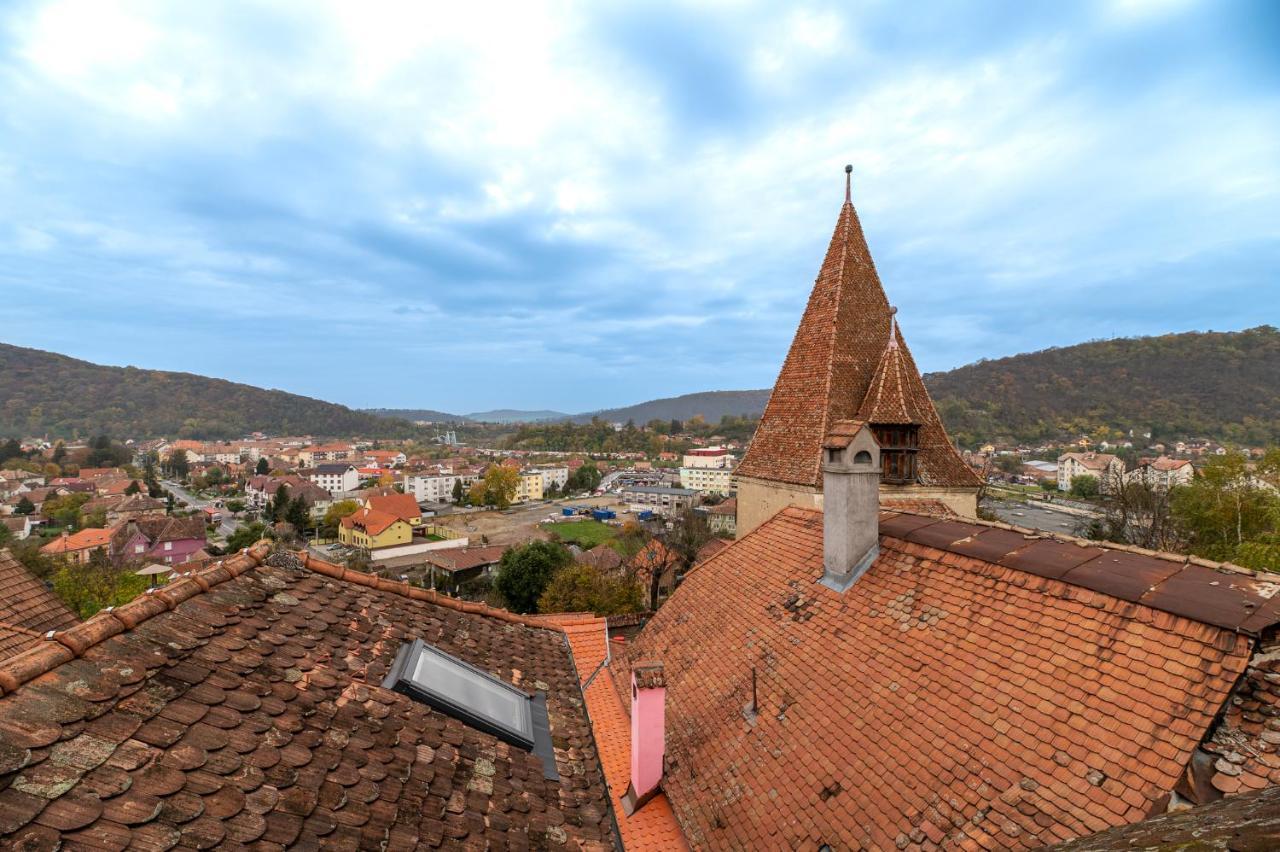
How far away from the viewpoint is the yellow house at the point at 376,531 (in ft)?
166

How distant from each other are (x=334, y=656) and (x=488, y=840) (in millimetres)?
1530

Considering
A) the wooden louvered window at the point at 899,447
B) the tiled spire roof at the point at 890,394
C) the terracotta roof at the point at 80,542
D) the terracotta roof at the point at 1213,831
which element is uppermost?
the tiled spire roof at the point at 890,394

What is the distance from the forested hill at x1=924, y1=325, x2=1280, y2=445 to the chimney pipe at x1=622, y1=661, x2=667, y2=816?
89627mm

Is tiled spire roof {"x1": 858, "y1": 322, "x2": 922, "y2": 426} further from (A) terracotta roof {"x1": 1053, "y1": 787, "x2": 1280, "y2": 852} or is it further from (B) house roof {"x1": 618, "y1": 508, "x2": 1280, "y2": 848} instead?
(A) terracotta roof {"x1": 1053, "y1": 787, "x2": 1280, "y2": 852}

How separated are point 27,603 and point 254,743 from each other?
6.69m

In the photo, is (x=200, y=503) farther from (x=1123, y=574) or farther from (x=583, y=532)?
(x=1123, y=574)

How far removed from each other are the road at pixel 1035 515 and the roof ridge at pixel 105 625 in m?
52.1

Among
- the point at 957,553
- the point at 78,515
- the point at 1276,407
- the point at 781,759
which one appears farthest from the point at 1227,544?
the point at 1276,407

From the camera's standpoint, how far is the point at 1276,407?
86.1 metres

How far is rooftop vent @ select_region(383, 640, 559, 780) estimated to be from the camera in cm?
349

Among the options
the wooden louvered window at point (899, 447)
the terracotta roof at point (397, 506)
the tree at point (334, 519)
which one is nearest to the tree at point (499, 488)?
the tree at point (334, 519)

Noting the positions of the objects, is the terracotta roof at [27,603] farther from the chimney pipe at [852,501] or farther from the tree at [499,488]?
the tree at [499,488]

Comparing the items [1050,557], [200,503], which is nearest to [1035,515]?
[1050,557]

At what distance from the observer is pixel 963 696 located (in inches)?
181
